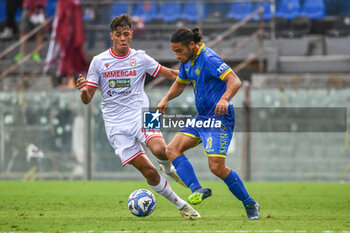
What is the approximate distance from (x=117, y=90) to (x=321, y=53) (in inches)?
441

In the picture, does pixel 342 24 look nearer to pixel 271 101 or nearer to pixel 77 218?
pixel 271 101

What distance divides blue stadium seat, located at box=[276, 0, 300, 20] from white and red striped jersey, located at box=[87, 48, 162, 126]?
1089cm

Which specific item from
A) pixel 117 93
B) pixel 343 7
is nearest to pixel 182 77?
pixel 117 93

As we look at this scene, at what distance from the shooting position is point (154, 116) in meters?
8.70

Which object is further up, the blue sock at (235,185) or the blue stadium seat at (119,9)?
the blue stadium seat at (119,9)

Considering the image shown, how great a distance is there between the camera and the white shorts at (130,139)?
8203mm

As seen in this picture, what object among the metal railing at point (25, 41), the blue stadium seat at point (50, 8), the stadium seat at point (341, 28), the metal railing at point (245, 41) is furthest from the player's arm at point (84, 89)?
the blue stadium seat at point (50, 8)

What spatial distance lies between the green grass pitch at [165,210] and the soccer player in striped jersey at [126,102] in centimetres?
59

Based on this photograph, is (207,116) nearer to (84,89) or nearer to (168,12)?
(84,89)

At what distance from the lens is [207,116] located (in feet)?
25.1

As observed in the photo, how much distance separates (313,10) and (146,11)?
4.60 metres

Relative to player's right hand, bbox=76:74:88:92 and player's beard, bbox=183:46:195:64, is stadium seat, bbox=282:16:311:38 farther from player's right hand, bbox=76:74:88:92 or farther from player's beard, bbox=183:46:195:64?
player's right hand, bbox=76:74:88:92

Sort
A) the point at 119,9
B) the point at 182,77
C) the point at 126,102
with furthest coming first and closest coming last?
1. the point at 119,9
2. the point at 126,102
3. the point at 182,77

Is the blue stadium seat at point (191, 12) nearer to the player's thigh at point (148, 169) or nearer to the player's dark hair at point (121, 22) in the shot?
the player's dark hair at point (121, 22)
